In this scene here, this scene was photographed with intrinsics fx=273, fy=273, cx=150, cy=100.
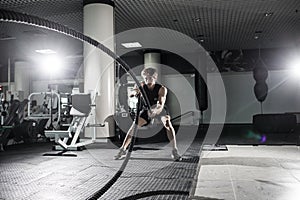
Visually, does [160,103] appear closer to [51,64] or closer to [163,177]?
[163,177]

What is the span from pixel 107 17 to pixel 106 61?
948mm

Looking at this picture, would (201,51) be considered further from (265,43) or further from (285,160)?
(285,160)

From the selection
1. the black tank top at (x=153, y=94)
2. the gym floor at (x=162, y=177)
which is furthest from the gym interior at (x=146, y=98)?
the black tank top at (x=153, y=94)

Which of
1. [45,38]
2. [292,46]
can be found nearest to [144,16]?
[45,38]

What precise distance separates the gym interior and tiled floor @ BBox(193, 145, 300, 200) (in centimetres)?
1

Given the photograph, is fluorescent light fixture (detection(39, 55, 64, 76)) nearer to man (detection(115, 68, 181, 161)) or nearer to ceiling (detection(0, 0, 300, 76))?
ceiling (detection(0, 0, 300, 76))

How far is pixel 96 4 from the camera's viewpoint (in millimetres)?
5676

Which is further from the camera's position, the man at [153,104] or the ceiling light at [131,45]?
the ceiling light at [131,45]

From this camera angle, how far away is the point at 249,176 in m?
2.42

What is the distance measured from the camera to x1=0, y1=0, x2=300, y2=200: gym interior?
2311 mm

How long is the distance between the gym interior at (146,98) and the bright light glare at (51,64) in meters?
0.04

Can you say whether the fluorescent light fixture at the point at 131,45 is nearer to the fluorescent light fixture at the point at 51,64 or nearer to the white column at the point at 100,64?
the fluorescent light fixture at the point at 51,64

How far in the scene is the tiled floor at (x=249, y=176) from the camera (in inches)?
76.0

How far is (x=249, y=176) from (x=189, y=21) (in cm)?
585
